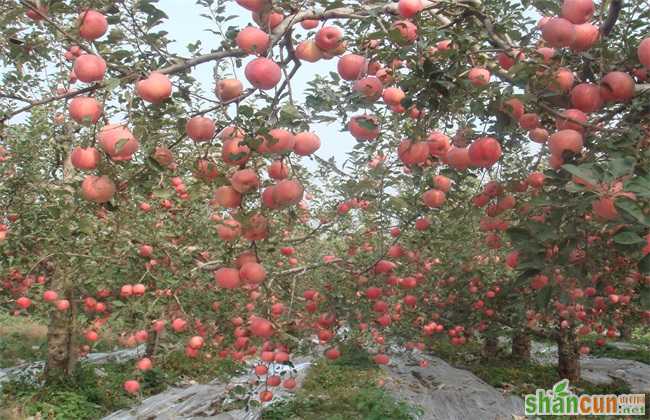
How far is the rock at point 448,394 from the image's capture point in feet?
23.4

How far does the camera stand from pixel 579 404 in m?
7.57

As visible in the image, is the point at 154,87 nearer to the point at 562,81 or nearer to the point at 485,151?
the point at 485,151

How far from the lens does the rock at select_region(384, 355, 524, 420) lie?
23.4 ft

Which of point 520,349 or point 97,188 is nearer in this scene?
point 97,188

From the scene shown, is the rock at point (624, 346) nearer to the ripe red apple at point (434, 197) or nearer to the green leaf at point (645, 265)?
the ripe red apple at point (434, 197)

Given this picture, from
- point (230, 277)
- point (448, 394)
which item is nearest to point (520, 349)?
point (448, 394)

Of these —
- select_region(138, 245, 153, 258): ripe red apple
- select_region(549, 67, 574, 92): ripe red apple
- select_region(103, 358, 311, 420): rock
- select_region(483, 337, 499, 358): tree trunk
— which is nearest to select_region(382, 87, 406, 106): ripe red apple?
select_region(549, 67, 574, 92): ripe red apple

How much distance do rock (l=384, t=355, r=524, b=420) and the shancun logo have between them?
0.26 meters

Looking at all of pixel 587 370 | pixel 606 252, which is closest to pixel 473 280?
pixel 606 252

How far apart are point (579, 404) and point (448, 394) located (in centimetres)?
191

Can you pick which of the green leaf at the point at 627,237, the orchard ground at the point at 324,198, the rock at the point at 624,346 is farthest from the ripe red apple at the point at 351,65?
the rock at the point at 624,346

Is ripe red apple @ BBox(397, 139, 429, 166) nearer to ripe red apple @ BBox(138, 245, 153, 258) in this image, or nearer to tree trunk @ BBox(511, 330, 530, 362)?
ripe red apple @ BBox(138, 245, 153, 258)

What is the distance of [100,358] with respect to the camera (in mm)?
10312

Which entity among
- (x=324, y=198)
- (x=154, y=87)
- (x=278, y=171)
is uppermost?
(x=324, y=198)
